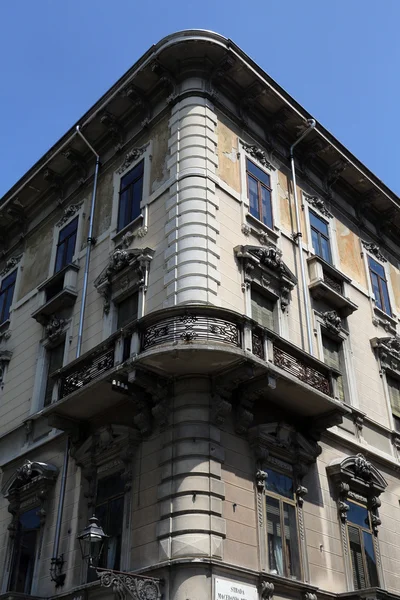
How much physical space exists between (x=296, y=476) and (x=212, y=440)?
8.87ft

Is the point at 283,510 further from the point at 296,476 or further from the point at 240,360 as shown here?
the point at 240,360

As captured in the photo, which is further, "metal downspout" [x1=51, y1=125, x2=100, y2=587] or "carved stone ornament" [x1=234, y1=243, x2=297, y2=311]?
"carved stone ornament" [x1=234, y1=243, x2=297, y2=311]

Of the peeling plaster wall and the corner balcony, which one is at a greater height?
the peeling plaster wall

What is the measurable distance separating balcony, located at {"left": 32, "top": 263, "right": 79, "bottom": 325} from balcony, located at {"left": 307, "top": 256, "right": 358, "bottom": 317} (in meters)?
6.51

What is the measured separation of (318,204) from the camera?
71.1 feet

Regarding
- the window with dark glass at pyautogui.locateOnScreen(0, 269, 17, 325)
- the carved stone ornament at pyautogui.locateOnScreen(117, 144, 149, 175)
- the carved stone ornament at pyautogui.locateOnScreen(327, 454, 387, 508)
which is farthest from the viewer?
the window with dark glass at pyautogui.locateOnScreen(0, 269, 17, 325)

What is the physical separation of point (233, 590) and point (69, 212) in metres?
13.3

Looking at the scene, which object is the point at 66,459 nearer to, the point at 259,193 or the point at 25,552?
the point at 25,552

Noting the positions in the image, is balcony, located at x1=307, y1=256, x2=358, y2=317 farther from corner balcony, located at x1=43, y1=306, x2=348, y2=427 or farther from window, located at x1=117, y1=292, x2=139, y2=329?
window, located at x1=117, y1=292, x2=139, y2=329

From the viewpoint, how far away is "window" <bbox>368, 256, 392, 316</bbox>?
22341 millimetres

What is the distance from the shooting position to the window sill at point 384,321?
21359mm

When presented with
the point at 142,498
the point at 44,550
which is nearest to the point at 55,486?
the point at 44,550

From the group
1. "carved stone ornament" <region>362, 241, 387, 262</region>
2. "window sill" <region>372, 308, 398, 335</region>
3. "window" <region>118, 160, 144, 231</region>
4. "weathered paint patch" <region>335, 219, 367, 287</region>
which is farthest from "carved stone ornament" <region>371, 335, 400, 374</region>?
"window" <region>118, 160, 144, 231</region>

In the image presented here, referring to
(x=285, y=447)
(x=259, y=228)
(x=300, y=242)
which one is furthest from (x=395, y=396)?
(x=259, y=228)
